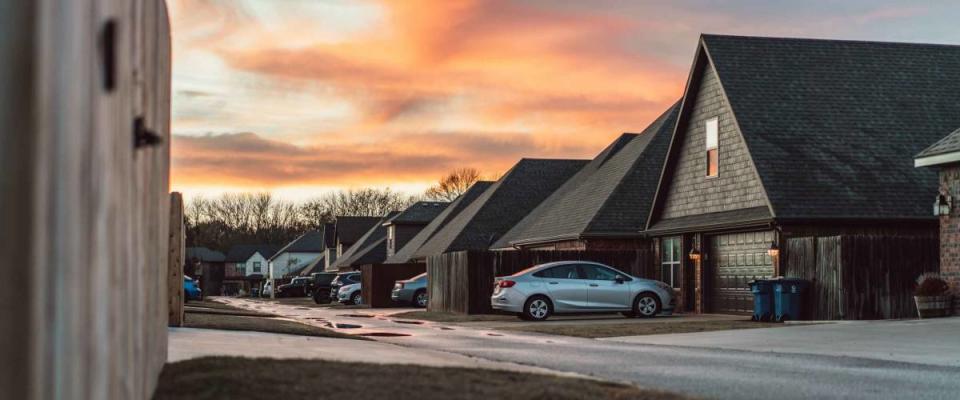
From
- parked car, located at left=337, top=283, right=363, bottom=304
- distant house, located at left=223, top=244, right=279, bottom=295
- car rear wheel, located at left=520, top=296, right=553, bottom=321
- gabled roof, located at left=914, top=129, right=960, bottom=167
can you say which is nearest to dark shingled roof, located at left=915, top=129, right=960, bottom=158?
gabled roof, located at left=914, top=129, right=960, bottom=167

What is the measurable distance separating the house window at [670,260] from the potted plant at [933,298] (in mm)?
9782

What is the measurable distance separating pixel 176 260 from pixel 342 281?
3694 centimetres

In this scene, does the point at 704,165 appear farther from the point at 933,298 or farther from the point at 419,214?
the point at 419,214

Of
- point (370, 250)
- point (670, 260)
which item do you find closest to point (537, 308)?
point (670, 260)

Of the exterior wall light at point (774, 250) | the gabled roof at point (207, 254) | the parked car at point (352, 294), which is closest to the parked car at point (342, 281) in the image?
the parked car at point (352, 294)

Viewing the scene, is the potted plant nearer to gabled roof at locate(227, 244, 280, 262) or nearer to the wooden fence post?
the wooden fence post

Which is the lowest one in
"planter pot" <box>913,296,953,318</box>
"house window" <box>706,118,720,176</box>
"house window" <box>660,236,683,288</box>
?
"planter pot" <box>913,296,953,318</box>

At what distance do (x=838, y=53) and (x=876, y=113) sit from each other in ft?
9.66

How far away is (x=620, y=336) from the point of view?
1972 cm

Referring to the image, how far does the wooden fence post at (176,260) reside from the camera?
50.4 feet

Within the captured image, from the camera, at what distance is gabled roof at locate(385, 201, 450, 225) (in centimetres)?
7256

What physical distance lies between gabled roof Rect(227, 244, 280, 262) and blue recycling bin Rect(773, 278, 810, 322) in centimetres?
13525

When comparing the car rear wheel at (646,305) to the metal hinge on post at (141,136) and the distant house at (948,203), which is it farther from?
the metal hinge on post at (141,136)

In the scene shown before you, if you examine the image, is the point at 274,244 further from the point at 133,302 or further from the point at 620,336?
the point at 133,302
